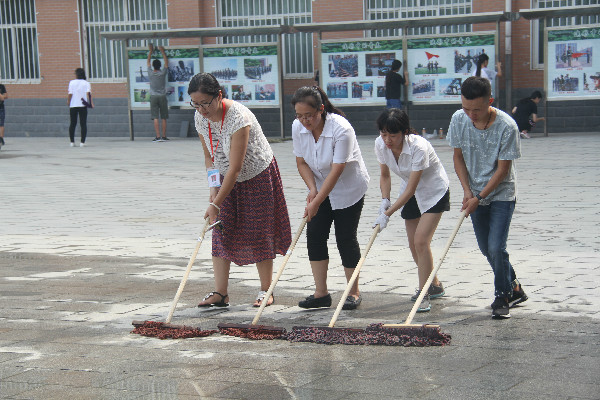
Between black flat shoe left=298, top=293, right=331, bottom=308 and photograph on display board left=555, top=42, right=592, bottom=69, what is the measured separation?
1304 centimetres

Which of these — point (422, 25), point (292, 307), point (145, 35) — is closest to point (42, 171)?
point (145, 35)

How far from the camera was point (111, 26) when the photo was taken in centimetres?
2345

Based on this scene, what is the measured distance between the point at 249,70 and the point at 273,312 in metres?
14.3

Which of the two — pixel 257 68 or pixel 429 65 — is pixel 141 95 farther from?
pixel 429 65

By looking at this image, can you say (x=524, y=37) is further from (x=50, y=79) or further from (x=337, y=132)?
(x=337, y=132)

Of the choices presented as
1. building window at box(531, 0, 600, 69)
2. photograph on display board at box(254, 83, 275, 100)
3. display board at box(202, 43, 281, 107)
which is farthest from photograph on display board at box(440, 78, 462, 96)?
photograph on display board at box(254, 83, 275, 100)

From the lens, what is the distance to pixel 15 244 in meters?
8.65

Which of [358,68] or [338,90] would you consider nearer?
[358,68]

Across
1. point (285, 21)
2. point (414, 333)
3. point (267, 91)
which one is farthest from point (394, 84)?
point (414, 333)

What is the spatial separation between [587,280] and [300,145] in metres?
2.23

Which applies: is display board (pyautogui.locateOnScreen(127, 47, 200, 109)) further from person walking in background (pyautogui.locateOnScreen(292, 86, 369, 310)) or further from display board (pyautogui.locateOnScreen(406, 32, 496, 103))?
person walking in background (pyautogui.locateOnScreen(292, 86, 369, 310))

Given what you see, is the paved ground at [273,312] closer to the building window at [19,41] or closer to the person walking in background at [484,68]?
the person walking in background at [484,68]

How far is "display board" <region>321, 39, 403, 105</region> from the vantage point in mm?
18797

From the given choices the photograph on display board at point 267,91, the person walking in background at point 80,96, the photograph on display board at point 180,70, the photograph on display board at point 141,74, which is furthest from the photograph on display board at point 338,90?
the person walking in background at point 80,96
